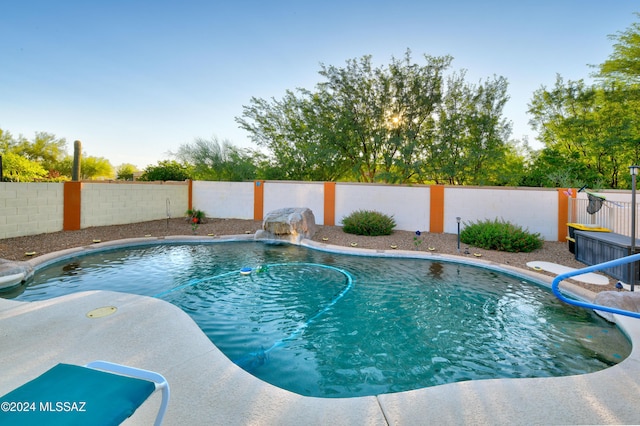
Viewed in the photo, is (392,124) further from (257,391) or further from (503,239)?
(257,391)

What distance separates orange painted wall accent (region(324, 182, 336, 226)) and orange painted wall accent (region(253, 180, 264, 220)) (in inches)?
114

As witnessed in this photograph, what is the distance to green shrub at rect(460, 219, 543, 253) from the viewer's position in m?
8.39

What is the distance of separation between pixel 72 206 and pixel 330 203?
8.88m

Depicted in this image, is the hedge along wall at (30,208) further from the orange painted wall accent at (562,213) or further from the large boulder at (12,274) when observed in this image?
the orange painted wall accent at (562,213)

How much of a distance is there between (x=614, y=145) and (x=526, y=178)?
4362 millimetres

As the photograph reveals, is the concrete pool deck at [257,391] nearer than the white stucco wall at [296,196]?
Yes

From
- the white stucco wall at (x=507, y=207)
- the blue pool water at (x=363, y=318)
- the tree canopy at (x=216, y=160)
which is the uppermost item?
the tree canopy at (x=216, y=160)

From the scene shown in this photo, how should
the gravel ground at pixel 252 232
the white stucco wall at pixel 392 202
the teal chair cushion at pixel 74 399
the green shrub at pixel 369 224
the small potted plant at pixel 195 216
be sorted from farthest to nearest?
the small potted plant at pixel 195 216, the white stucco wall at pixel 392 202, the green shrub at pixel 369 224, the gravel ground at pixel 252 232, the teal chair cushion at pixel 74 399

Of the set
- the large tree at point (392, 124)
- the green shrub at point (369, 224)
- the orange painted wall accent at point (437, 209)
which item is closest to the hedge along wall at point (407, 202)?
the orange painted wall accent at point (437, 209)

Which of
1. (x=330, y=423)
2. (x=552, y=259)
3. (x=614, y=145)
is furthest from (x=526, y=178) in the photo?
(x=330, y=423)

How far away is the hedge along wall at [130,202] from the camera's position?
1039cm

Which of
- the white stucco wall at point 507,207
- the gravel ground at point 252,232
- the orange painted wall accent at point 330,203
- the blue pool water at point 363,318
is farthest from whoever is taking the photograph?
the orange painted wall accent at point 330,203

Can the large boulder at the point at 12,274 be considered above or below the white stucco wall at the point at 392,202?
below

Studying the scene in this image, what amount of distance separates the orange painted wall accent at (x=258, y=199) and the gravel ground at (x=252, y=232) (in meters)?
0.55
